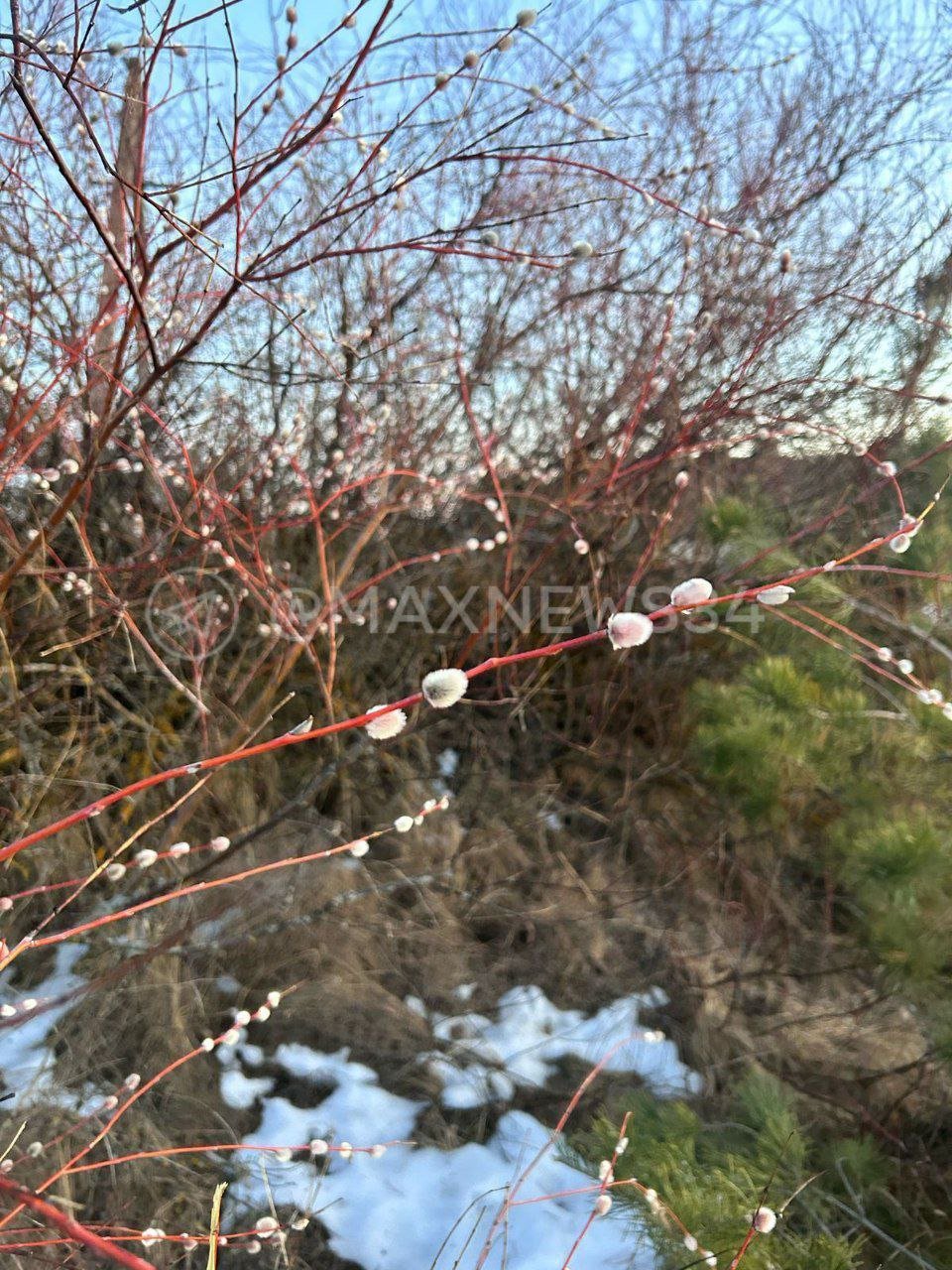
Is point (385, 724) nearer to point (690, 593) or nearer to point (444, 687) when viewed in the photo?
point (444, 687)

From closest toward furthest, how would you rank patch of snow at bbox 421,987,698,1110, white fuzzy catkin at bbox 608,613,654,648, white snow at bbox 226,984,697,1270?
1. white fuzzy catkin at bbox 608,613,654,648
2. white snow at bbox 226,984,697,1270
3. patch of snow at bbox 421,987,698,1110

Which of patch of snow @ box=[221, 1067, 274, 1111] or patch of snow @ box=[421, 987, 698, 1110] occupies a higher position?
patch of snow @ box=[221, 1067, 274, 1111]

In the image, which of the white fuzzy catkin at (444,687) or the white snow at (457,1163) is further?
the white snow at (457,1163)

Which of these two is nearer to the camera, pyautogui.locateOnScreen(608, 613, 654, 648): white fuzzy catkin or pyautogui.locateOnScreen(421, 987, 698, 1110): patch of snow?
pyautogui.locateOnScreen(608, 613, 654, 648): white fuzzy catkin

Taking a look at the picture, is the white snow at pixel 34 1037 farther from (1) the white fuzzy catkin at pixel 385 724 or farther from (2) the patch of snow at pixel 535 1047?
(1) the white fuzzy catkin at pixel 385 724

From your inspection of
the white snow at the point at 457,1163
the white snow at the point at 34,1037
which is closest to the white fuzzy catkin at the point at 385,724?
the white snow at the point at 457,1163

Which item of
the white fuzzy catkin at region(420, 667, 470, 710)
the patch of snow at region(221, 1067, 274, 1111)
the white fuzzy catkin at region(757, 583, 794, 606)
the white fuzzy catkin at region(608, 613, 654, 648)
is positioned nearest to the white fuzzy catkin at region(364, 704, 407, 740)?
the white fuzzy catkin at region(420, 667, 470, 710)

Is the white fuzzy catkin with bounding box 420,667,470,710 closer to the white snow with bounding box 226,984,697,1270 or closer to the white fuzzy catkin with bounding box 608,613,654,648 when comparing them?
the white fuzzy catkin with bounding box 608,613,654,648

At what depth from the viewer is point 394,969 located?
2756mm

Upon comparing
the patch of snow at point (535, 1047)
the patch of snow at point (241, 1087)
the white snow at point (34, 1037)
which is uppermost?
the white snow at point (34, 1037)

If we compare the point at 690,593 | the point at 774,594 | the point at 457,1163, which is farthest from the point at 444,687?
the point at 457,1163

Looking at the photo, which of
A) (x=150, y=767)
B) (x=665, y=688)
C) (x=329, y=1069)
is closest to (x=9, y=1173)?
(x=329, y=1069)

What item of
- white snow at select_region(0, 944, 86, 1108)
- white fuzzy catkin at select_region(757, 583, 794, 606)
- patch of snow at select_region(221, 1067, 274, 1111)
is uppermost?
white fuzzy catkin at select_region(757, 583, 794, 606)

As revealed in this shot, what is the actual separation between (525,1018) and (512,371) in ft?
8.24
